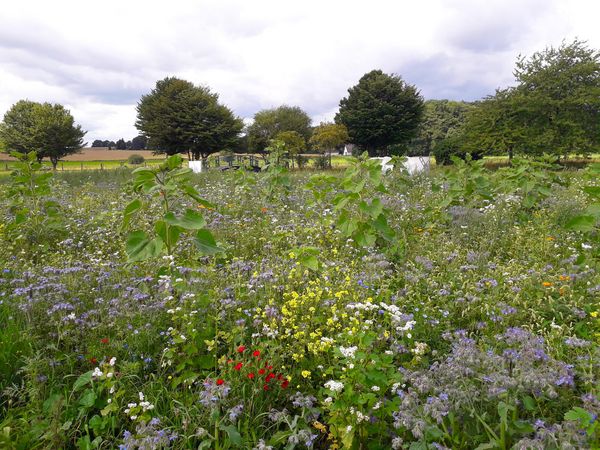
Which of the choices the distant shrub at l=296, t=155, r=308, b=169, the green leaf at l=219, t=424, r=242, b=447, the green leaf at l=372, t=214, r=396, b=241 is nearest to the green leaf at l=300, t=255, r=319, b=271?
the green leaf at l=372, t=214, r=396, b=241

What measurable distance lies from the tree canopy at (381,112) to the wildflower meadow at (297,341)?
1512 inches

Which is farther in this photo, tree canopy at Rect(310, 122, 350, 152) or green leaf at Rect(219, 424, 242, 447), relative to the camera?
tree canopy at Rect(310, 122, 350, 152)

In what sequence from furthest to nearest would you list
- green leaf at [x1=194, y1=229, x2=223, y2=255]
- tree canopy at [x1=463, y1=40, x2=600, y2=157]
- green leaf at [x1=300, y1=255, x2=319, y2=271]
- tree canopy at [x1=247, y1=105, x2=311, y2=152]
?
1. tree canopy at [x1=247, y1=105, x2=311, y2=152]
2. tree canopy at [x1=463, y1=40, x2=600, y2=157]
3. green leaf at [x1=300, y1=255, x2=319, y2=271]
4. green leaf at [x1=194, y1=229, x2=223, y2=255]

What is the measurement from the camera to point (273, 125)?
171 ft

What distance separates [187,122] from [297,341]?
42411mm

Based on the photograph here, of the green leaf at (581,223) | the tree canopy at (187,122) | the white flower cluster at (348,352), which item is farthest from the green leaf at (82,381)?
the tree canopy at (187,122)

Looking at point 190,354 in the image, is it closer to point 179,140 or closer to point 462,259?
point 462,259

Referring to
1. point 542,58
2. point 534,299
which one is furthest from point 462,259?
point 542,58

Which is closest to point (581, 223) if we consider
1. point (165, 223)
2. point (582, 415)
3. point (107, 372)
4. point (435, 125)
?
point (582, 415)

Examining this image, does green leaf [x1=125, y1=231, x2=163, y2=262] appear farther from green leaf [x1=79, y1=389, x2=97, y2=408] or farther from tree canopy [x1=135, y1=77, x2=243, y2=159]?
tree canopy [x1=135, y1=77, x2=243, y2=159]

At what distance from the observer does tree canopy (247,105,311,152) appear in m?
51.6

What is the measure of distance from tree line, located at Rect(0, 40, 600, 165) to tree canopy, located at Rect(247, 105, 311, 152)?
0.14 meters

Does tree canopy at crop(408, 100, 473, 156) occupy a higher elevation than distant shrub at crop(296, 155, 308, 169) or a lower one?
higher

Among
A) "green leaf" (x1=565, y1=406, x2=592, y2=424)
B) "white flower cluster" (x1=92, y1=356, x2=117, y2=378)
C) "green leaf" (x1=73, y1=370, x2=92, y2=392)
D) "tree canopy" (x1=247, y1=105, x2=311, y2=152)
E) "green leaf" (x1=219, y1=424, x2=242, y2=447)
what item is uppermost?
"tree canopy" (x1=247, y1=105, x2=311, y2=152)
